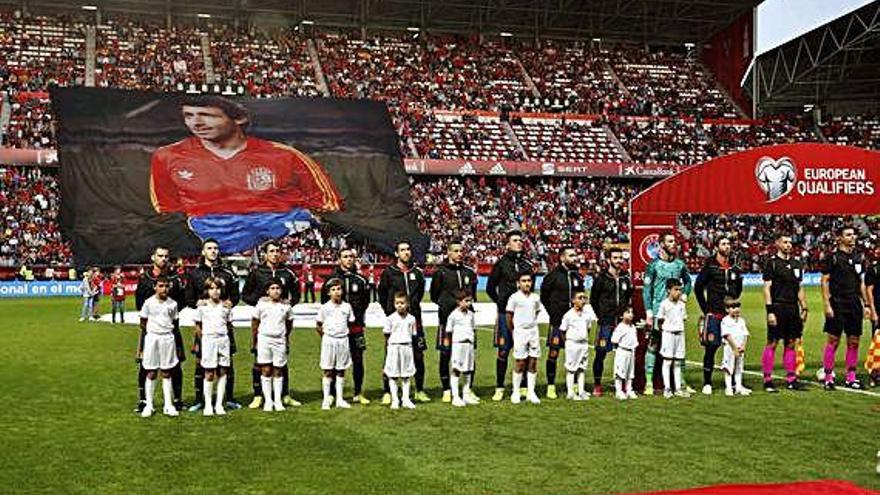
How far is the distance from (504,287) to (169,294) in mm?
4104

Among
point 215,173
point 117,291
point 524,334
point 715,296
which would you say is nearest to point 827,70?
point 215,173

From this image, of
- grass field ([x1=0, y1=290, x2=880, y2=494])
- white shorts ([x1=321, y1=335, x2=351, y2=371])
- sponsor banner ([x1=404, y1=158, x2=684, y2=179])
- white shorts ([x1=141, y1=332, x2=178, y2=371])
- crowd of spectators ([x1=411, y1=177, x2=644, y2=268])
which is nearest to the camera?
grass field ([x1=0, y1=290, x2=880, y2=494])

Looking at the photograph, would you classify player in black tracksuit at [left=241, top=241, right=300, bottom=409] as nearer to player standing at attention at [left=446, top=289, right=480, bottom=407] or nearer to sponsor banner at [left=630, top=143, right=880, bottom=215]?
player standing at attention at [left=446, top=289, right=480, bottom=407]

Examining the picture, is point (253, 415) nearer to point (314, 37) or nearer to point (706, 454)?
point (706, 454)

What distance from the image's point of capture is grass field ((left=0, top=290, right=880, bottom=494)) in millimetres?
7289

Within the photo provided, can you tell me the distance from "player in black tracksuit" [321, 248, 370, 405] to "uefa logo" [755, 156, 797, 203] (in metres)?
5.50

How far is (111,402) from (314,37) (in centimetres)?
4582

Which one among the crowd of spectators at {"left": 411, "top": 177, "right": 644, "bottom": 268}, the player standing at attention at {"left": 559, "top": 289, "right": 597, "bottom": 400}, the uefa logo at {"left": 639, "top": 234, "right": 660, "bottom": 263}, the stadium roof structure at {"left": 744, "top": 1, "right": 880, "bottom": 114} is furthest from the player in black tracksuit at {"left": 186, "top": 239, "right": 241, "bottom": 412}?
the stadium roof structure at {"left": 744, "top": 1, "right": 880, "bottom": 114}

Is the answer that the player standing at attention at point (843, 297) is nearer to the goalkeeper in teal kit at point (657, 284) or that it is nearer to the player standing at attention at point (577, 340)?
the goalkeeper in teal kit at point (657, 284)

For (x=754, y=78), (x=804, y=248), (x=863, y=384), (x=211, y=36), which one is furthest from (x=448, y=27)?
(x=863, y=384)

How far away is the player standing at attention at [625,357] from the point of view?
1150 centimetres

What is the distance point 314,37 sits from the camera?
54562mm

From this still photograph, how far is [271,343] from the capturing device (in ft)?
34.8

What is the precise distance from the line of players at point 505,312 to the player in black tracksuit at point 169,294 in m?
0.02
